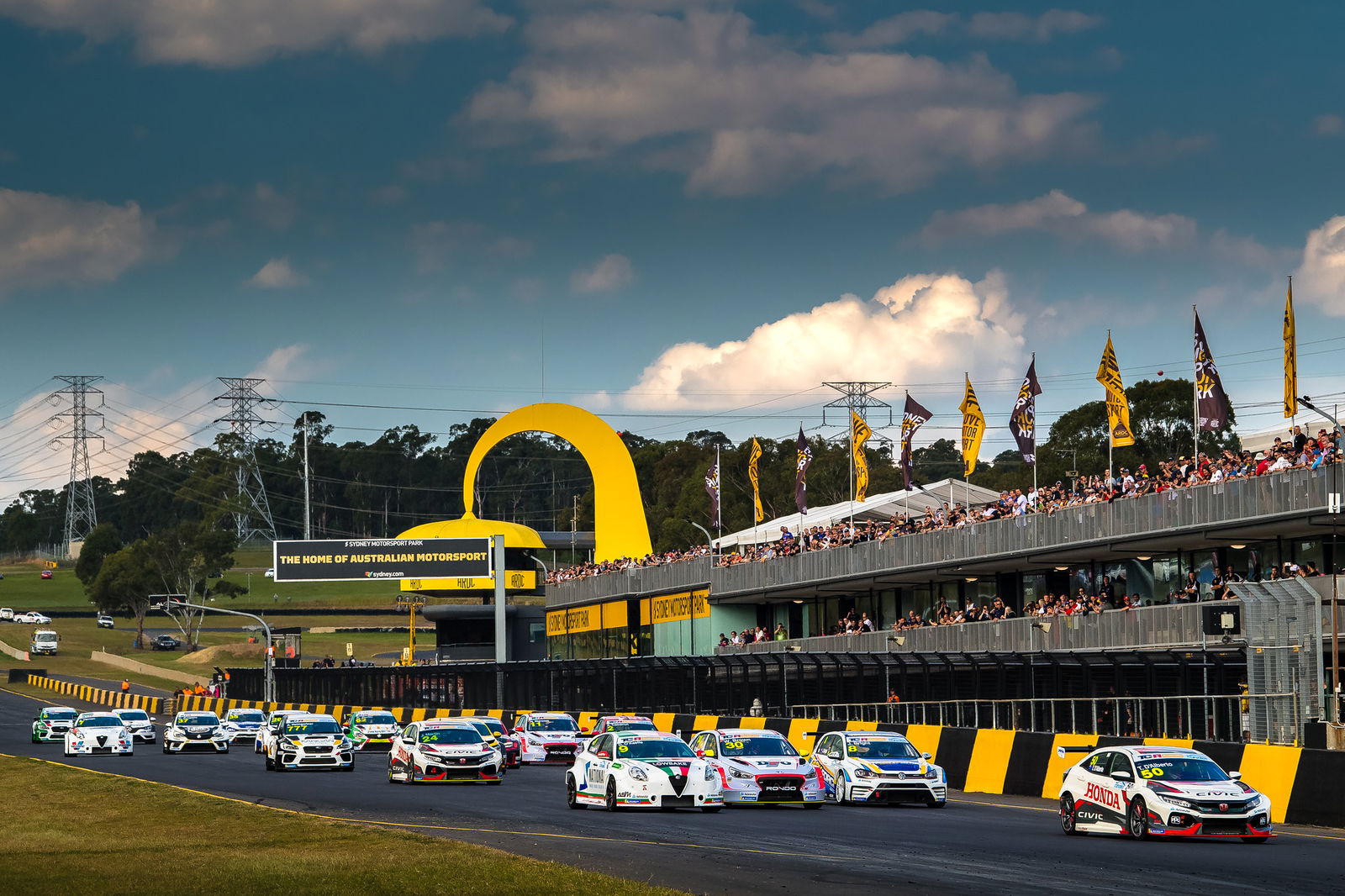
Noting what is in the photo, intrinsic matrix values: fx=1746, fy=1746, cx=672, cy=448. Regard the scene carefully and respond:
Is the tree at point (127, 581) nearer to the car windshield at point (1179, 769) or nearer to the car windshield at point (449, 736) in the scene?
the car windshield at point (449, 736)

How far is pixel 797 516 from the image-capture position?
87.1m

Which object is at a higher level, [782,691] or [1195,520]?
[1195,520]

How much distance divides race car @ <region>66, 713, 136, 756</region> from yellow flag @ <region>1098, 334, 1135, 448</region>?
2951cm

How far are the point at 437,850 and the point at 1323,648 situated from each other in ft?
97.6

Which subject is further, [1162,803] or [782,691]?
[782,691]

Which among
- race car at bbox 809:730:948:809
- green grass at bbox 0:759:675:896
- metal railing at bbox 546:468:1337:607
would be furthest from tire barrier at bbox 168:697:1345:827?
green grass at bbox 0:759:675:896

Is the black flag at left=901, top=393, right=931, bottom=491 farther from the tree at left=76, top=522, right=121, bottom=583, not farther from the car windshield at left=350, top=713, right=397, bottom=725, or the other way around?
the tree at left=76, top=522, right=121, bottom=583

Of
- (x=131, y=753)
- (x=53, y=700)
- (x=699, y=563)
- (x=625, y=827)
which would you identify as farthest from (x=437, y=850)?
(x=53, y=700)

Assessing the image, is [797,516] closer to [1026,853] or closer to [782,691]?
[782,691]

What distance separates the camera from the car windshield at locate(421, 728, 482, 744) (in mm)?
35562

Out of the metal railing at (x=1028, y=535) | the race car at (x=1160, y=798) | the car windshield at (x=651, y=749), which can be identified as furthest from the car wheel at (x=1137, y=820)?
the metal railing at (x=1028, y=535)

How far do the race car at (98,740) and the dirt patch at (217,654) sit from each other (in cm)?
7782

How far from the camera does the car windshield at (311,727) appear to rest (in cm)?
4122

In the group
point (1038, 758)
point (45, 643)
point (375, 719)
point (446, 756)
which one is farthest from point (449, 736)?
point (45, 643)
